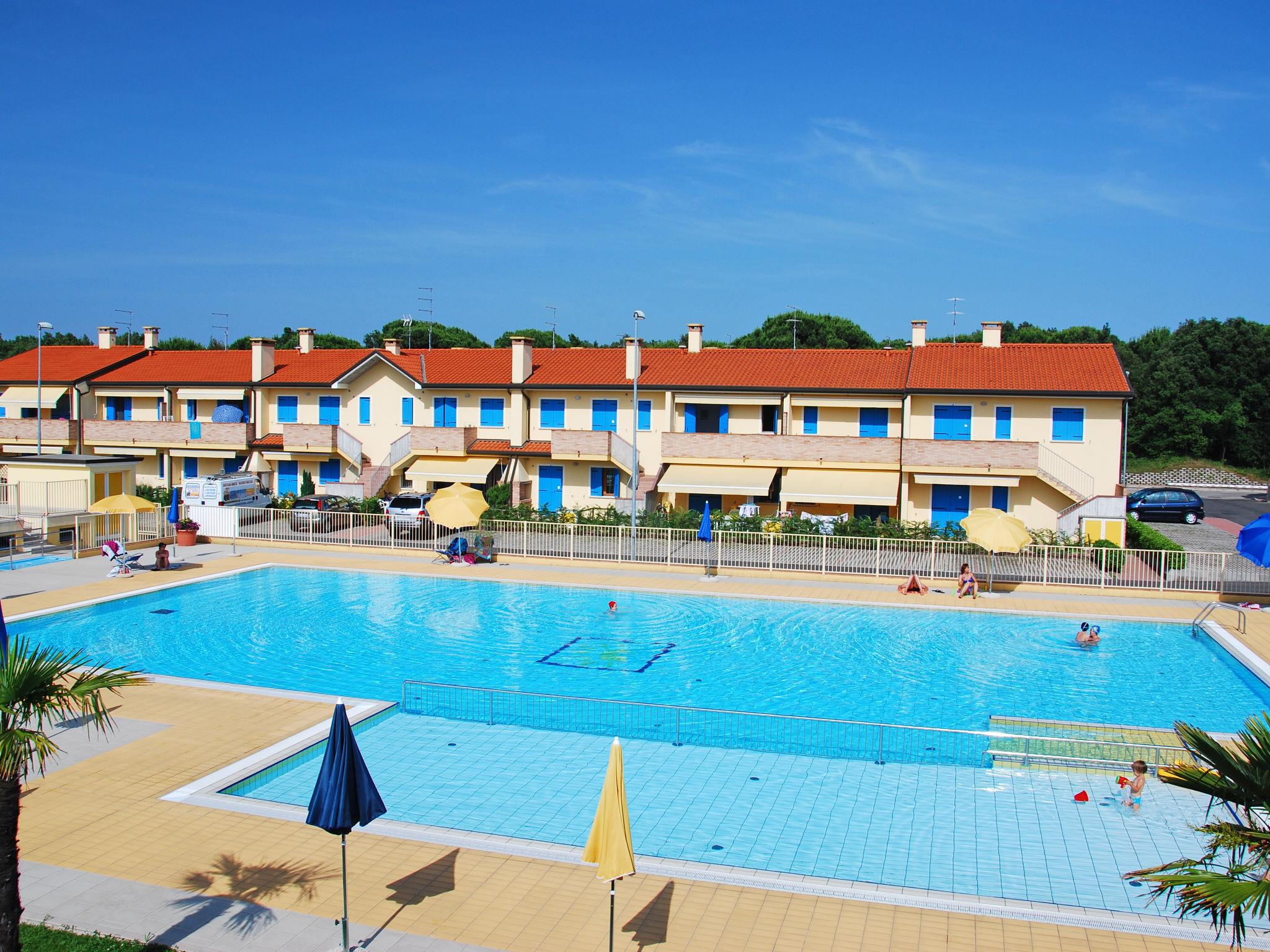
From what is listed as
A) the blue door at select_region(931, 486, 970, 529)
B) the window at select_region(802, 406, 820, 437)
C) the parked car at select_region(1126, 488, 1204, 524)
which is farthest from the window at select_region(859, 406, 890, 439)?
the parked car at select_region(1126, 488, 1204, 524)

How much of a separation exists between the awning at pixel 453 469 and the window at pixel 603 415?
453 centimetres

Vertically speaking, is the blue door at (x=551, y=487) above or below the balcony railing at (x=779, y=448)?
below

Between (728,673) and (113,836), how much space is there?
12266 mm

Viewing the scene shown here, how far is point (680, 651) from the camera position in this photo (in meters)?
22.3

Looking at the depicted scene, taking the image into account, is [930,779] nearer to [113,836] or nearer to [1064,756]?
[1064,756]

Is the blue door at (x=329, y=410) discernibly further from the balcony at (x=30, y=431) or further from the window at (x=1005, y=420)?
the window at (x=1005, y=420)

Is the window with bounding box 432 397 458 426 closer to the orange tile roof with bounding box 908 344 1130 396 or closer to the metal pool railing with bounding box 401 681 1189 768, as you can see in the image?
the orange tile roof with bounding box 908 344 1130 396

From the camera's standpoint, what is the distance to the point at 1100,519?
31.8 metres

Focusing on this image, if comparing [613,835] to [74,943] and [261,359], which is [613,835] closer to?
[74,943]

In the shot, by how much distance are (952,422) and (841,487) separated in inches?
198

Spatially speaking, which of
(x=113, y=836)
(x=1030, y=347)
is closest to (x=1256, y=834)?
(x=113, y=836)

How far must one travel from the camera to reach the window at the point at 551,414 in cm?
4138

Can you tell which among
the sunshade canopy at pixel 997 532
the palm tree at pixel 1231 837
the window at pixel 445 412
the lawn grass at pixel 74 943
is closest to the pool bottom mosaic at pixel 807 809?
the lawn grass at pixel 74 943

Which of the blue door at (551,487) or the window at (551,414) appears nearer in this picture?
the blue door at (551,487)
